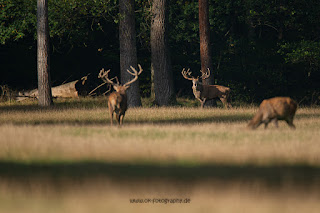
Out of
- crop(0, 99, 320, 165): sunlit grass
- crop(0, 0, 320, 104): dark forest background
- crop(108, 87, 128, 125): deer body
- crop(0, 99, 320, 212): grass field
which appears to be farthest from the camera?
crop(0, 0, 320, 104): dark forest background

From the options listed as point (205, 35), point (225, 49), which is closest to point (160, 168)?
point (205, 35)

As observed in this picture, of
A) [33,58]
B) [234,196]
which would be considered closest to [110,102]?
[234,196]

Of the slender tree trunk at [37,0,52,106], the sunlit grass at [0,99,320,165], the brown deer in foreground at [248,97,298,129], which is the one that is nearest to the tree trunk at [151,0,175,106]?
the slender tree trunk at [37,0,52,106]

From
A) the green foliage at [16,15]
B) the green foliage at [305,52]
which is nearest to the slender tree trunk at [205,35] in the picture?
the green foliage at [305,52]

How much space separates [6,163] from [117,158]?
1.89 metres

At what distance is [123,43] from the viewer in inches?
1015

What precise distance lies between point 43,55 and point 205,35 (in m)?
7.17

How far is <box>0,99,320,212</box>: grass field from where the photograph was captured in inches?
284

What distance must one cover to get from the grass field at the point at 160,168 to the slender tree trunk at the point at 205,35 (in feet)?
38.0

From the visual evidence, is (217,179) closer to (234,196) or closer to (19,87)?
(234,196)

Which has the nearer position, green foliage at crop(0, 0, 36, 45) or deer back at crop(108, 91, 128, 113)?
deer back at crop(108, 91, 128, 113)

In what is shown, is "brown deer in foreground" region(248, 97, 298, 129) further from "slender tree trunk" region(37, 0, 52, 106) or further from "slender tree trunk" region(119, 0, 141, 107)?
"slender tree trunk" region(37, 0, 52, 106)

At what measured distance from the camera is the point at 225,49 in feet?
114

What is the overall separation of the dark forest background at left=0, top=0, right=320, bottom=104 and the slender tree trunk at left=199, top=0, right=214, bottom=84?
437 centimetres
